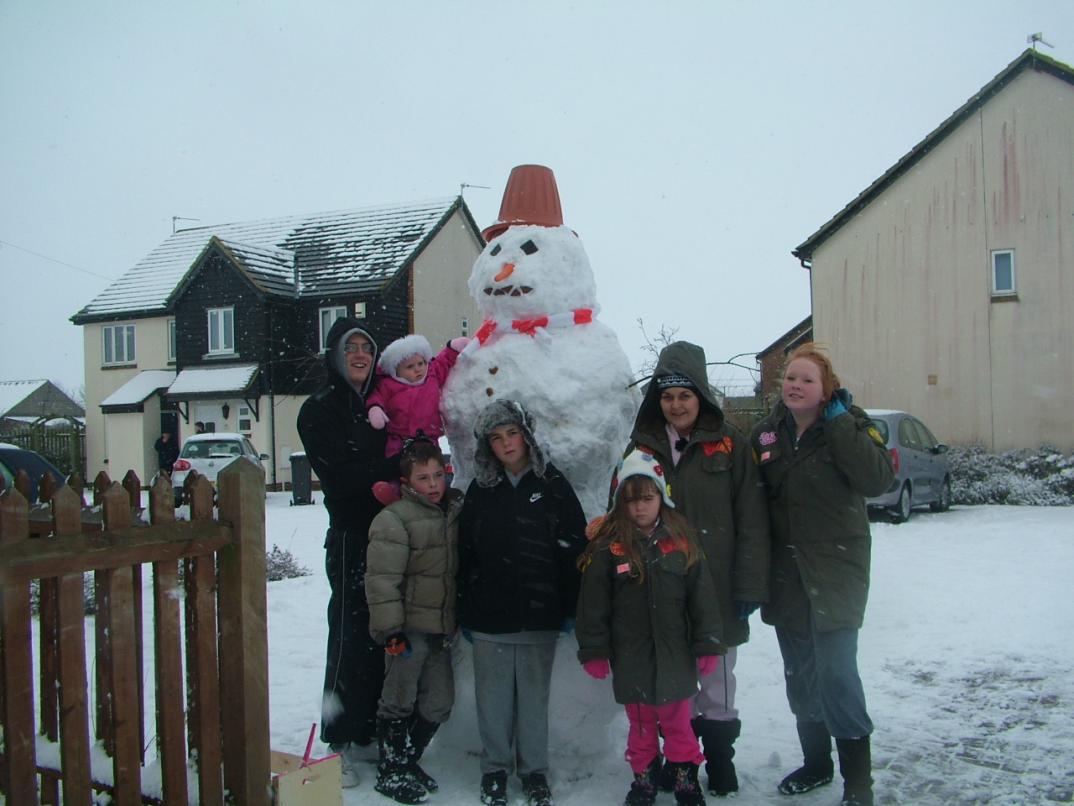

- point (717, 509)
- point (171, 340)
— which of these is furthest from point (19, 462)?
point (171, 340)

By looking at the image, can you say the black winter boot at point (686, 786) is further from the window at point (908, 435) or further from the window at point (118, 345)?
the window at point (118, 345)

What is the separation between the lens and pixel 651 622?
3494mm

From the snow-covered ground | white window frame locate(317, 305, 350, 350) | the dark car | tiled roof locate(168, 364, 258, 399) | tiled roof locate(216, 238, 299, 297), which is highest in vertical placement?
tiled roof locate(216, 238, 299, 297)

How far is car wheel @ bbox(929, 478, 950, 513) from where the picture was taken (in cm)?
1302

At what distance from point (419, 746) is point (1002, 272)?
15.8 m

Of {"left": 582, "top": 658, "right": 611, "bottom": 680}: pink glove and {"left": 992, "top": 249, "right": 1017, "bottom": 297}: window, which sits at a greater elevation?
{"left": 992, "top": 249, "right": 1017, "bottom": 297}: window

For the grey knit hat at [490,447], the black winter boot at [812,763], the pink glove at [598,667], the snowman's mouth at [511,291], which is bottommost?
the black winter boot at [812,763]

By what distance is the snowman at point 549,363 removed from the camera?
13.0ft

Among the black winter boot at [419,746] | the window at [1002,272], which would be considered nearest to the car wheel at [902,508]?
the window at [1002,272]

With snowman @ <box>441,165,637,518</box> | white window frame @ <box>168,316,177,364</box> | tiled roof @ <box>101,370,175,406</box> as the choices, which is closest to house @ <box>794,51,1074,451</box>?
snowman @ <box>441,165,637,518</box>

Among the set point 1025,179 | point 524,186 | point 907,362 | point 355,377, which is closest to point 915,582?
point 524,186

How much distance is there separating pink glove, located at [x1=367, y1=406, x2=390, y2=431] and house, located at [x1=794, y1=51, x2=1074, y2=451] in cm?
1487

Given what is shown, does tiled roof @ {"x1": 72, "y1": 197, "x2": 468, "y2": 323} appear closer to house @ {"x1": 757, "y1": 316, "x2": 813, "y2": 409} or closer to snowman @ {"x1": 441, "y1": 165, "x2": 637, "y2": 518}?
house @ {"x1": 757, "y1": 316, "x2": 813, "y2": 409}

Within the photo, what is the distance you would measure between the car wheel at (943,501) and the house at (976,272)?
11.3 ft
